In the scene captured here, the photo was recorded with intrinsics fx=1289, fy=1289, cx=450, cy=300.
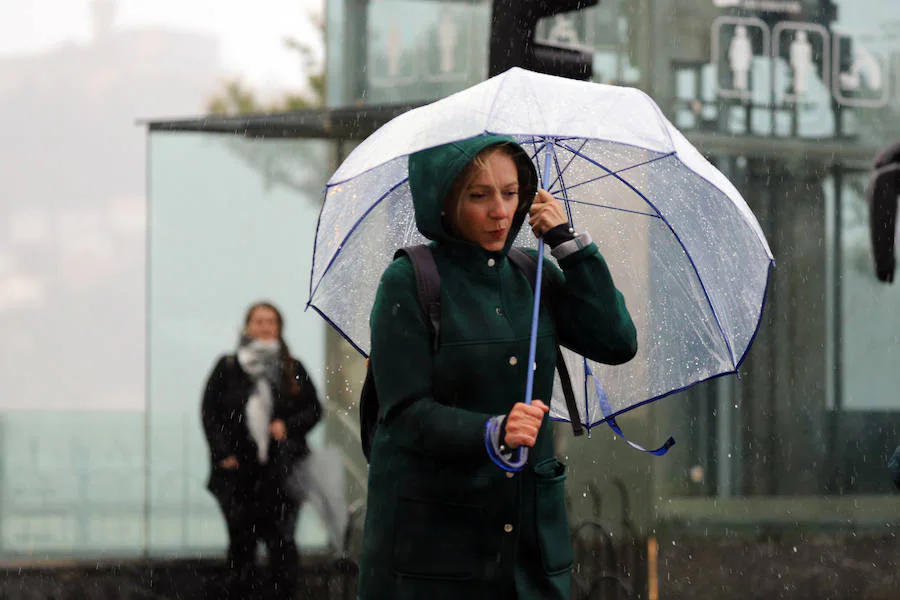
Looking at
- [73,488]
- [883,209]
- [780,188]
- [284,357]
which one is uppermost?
[780,188]

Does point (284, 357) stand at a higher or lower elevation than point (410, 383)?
lower

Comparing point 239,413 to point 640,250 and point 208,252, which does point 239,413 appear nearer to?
point 208,252

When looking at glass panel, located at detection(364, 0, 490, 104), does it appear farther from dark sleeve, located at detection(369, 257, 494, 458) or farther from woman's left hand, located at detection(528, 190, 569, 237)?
dark sleeve, located at detection(369, 257, 494, 458)

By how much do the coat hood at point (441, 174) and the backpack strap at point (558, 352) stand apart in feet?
0.23

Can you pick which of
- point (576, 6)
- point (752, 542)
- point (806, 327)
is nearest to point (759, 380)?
point (806, 327)

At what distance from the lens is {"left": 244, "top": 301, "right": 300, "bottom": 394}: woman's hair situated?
7.71 metres

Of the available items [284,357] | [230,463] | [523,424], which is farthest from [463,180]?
[230,463]

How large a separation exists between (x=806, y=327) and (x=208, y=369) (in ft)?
13.9

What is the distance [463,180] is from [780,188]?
674 cm

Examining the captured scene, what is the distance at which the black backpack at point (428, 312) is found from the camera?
2889mm

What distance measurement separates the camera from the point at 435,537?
2.89 meters

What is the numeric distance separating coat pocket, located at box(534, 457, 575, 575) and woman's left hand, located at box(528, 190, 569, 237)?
55cm

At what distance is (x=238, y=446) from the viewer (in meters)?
7.76

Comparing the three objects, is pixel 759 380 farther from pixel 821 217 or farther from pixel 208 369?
pixel 208 369
